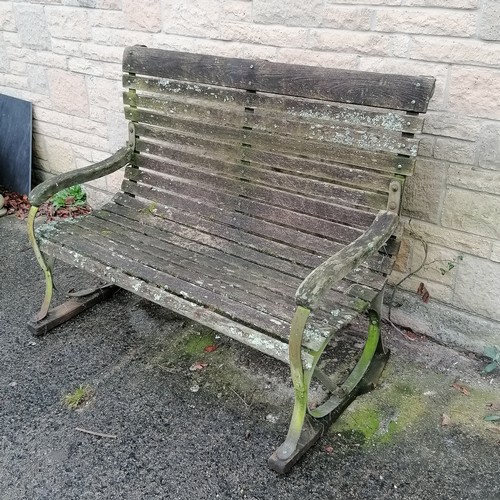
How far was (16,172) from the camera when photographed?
4.44 metres

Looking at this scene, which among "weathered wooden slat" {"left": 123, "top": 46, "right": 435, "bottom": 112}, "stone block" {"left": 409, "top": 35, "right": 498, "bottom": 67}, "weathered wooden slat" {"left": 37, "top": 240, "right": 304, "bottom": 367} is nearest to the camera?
"weathered wooden slat" {"left": 37, "top": 240, "right": 304, "bottom": 367}

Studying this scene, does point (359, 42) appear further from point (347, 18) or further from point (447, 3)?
point (447, 3)

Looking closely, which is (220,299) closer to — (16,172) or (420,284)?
(420,284)

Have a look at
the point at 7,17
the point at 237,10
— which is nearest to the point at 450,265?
the point at 237,10

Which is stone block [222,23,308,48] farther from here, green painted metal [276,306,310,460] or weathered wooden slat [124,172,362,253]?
green painted metal [276,306,310,460]

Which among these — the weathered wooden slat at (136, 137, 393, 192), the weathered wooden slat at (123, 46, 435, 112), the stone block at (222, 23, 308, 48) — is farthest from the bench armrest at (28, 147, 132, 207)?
the stone block at (222, 23, 308, 48)

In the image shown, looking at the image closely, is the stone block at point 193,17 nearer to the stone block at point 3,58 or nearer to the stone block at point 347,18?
the stone block at point 347,18

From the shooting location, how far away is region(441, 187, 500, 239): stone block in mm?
2357

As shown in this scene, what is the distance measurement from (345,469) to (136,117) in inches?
79.1

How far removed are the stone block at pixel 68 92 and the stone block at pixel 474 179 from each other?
8.34 ft

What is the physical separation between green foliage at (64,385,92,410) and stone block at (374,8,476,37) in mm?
2063

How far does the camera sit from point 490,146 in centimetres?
227

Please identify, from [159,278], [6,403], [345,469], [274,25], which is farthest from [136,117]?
[345,469]

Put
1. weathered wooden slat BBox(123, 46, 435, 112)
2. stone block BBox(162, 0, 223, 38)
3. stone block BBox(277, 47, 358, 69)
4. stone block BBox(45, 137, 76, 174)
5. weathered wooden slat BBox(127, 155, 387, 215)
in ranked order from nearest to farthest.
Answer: weathered wooden slat BBox(123, 46, 435, 112)
weathered wooden slat BBox(127, 155, 387, 215)
stone block BBox(277, 47, 358, 69)
stone block BBox(162, 0, 223, 38)
stone block BBox(45, 137, 76, 174)
